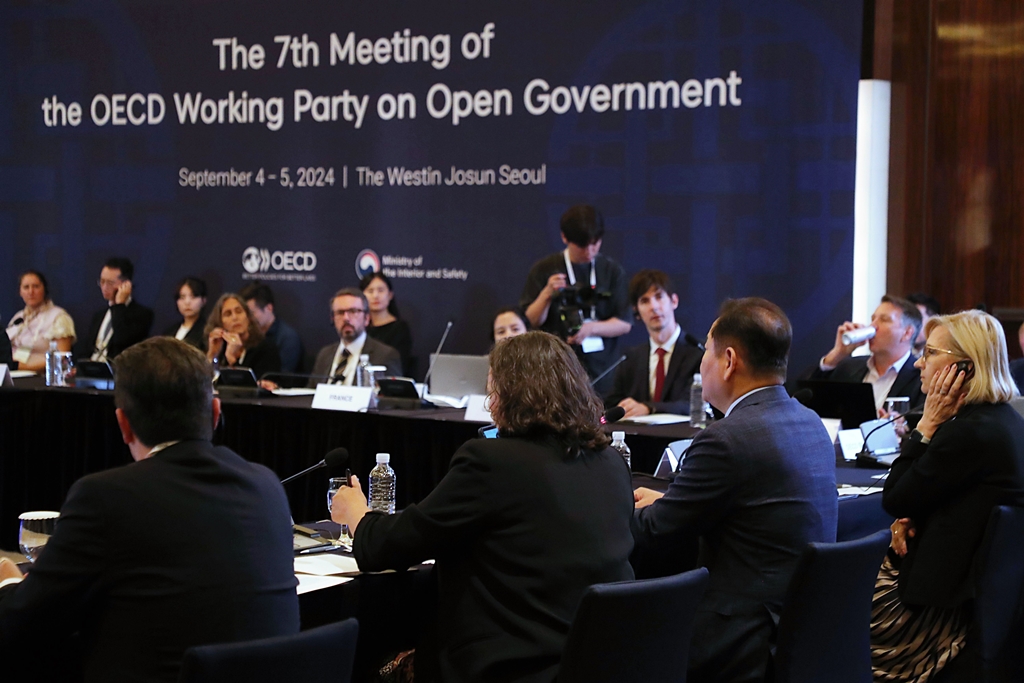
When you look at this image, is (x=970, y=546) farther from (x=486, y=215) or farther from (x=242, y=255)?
(x=242, y=255)

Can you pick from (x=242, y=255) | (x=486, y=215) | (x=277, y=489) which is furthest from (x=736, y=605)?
(x=242, y=255)

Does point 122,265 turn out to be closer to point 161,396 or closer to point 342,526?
point 342,526

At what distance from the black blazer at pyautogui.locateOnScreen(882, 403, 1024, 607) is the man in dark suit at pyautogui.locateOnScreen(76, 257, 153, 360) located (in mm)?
6094

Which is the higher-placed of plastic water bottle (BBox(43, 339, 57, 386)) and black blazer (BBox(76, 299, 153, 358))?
black blazer (BBox(76, 299, 153, 358))

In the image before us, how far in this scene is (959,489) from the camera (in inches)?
112

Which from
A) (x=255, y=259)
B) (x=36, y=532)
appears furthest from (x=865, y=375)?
(x=255, y=259)

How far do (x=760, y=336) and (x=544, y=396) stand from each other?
0.59 meters

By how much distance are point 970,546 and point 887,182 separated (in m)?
3.81

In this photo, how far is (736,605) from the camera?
239 cm

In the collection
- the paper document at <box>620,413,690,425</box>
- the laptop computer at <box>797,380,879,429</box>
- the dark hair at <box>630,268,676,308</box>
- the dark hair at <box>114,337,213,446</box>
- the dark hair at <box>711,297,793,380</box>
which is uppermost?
the dark hair at <box>630,268,676,308</box>

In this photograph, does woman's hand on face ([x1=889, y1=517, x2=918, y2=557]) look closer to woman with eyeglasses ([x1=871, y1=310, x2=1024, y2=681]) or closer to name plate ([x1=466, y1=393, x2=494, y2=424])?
woman with eyeglasses ([x1=871, y1=310, x2=1024, y2=681])

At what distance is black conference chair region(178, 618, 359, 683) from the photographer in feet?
5.23

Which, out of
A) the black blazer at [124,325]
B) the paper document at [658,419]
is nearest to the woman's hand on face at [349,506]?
the paper document at [658,419]

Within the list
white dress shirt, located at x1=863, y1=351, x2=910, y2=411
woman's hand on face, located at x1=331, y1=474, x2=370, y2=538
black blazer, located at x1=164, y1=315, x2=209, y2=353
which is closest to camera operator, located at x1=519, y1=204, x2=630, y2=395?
white dress shirt, located at x1=863, y1=351, x2=910, y2=411
